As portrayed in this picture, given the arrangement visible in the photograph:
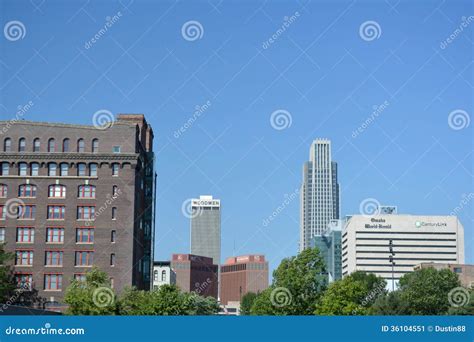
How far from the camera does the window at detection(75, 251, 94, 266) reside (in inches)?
3041

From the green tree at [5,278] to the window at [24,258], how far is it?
7.87 ft

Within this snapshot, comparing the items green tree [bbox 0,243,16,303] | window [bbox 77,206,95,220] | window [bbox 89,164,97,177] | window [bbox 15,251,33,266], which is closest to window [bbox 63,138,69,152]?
window [bbox 89,164,97,177]

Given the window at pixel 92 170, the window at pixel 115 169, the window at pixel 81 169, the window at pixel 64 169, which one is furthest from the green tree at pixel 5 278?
the window at pixel 115 169

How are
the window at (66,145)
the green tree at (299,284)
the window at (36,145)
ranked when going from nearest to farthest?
1. the green tree at (299,284)
2. the window at (36,145)
3. the window at (66,145)

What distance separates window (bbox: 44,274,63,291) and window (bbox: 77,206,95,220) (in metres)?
6.56

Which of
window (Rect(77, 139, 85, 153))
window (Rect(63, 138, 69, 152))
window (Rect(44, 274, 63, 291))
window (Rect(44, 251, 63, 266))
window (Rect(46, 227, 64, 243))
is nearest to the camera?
window (Rect(44, 274, 63, 291))

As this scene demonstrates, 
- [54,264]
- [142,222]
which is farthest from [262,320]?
[142,222]

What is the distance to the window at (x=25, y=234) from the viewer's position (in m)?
77.2

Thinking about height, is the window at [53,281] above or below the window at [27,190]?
below

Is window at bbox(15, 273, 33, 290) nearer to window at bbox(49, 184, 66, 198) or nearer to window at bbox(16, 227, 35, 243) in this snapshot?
window at bbox(16, 227, 35, 243)

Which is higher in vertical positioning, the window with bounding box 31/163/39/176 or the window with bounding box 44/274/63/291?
the window with bounding box 31/163/39/176

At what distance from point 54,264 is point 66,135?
1420 centimetres

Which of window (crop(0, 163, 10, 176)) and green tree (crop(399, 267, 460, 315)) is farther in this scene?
window (crop(0, 163, 10, 176))

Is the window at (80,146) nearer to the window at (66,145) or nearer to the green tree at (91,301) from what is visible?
the window at (66,145)
